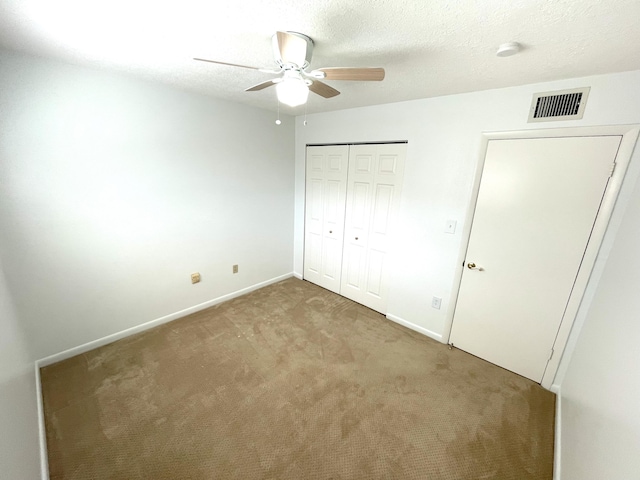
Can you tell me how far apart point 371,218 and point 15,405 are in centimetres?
286

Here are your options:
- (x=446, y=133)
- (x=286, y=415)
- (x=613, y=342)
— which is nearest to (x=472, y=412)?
(x=613, y=342)

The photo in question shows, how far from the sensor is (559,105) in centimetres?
173

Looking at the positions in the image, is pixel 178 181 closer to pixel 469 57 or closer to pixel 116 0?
pixel 116 0

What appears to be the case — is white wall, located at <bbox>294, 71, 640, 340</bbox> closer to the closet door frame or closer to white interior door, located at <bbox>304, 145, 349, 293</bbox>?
the closet door frame

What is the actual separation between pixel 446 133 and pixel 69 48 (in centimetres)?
276

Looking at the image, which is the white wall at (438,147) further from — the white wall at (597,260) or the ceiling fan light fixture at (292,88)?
the ceiling fan light fixture at (292,88)

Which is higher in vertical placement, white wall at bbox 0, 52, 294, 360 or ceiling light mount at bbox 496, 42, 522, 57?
ceiling light mount at bbox 496, 42, 522, 57

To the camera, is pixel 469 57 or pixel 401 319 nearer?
pixel 469 57

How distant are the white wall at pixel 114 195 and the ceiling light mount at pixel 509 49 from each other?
7.82 feet

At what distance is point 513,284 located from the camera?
208cm

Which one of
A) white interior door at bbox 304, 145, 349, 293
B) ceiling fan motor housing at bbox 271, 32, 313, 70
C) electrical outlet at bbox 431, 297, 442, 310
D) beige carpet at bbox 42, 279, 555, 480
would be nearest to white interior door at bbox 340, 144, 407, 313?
white interior door at bbox 304, 145, 349, 293

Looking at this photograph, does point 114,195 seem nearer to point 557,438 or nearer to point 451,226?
point 451,226

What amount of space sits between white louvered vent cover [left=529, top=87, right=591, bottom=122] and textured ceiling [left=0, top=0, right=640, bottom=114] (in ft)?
0.35

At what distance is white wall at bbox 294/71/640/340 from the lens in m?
1.64
